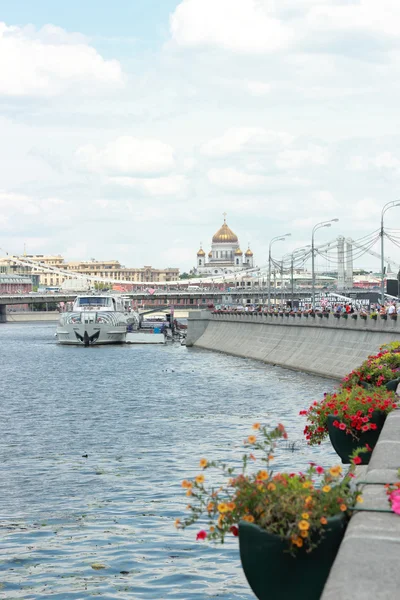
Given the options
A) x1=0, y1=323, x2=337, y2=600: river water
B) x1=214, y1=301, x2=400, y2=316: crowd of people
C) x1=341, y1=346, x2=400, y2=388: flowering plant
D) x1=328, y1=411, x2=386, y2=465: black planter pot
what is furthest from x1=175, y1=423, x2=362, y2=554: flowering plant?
x1=214, y1=301, x2=400, y2=316: crowd of people

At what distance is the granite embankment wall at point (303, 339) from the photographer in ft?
162

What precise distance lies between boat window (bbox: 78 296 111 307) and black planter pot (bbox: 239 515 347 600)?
94.6 meters

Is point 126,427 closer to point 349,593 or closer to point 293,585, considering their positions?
point 293,585

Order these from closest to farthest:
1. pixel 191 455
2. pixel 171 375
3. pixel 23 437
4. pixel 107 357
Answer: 1. pixel 191 455
2. pixel 23 437
3. pixel 171 375
4. pixel 107 357

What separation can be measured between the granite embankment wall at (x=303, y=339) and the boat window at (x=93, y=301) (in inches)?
415

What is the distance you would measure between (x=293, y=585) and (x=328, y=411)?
6.22 m

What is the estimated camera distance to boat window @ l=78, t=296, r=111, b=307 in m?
102

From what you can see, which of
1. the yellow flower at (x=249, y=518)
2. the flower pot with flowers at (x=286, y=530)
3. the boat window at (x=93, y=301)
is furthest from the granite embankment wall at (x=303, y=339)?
the yellow flower at (x=249, y=518)

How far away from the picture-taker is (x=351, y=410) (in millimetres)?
13953

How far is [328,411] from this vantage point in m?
14.3

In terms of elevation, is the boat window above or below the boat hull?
above

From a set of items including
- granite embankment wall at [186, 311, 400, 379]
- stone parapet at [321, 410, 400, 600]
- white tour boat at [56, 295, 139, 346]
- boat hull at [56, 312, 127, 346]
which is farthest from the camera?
boat hull at [56, 312, 127, 346]

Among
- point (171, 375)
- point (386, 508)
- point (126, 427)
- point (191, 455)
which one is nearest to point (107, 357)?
point (171, 375)

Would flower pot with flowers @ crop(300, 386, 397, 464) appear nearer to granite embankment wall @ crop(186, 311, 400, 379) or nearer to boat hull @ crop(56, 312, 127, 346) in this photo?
granite embankment wall @ crop(186, 311, 400, 379)
